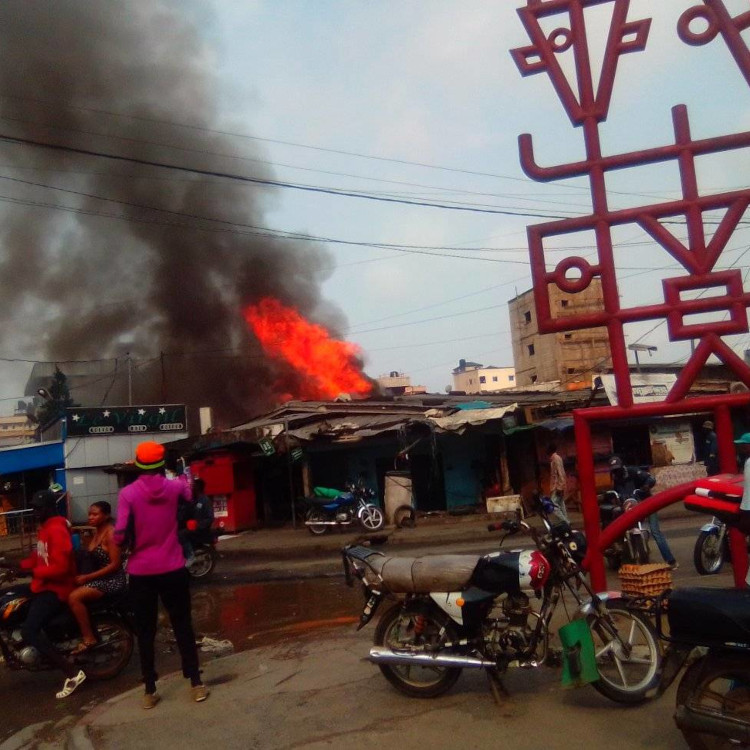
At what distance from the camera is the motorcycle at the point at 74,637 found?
18.4ft

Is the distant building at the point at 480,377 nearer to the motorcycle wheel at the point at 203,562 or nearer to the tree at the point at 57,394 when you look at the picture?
the tree at the point at 57,394

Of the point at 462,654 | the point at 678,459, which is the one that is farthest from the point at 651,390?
the point at 462,654

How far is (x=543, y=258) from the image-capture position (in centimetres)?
594

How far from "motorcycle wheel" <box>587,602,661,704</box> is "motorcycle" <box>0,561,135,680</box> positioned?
368cm

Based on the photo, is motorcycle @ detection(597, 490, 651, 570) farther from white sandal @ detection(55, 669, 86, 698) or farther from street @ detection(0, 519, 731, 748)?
white sandal @ detection(55, 669, 86, 698)

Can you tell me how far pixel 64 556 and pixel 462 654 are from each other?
3.13 m

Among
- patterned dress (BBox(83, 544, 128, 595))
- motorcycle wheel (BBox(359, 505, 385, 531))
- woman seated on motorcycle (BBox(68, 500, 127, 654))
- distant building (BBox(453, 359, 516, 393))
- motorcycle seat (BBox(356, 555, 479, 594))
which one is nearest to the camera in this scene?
motorcycle seat (BBox(356, 555, 479, 594))

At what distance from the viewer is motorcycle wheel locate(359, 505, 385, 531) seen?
15.8m

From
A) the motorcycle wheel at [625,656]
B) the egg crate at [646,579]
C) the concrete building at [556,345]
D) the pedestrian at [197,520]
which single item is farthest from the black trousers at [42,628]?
the concrete building at [556,345]

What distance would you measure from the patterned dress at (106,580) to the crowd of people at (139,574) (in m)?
0.02

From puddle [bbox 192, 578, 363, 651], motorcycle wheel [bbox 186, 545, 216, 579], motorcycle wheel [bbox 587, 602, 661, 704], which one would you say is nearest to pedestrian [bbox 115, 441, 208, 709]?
puddle [bbox 192, 578, 363, 651]

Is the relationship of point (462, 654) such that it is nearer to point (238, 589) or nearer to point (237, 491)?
point (238, 589)

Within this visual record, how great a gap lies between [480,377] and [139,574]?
9043 centimetres

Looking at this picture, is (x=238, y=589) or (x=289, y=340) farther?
(x=289, y=340)
